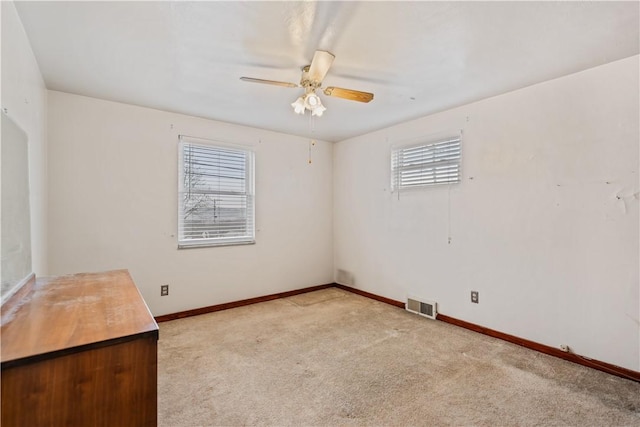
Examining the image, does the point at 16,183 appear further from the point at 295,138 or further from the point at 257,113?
the point at 295,138

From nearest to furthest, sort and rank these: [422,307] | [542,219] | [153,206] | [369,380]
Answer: [369,380], [542,219], [153,206], [422,307]

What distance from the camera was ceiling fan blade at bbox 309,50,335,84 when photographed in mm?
1989

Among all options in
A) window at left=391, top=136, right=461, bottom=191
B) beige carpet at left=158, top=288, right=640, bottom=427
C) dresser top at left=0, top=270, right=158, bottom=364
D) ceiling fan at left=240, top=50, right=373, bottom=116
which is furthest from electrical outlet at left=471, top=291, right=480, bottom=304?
dresser top at left=0, top=270, right=158, bottom=364

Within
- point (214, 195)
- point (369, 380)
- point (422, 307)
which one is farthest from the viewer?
point (214, 195)

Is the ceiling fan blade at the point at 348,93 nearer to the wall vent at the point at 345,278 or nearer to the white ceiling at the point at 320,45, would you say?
the white ceiling at the point at 320,45

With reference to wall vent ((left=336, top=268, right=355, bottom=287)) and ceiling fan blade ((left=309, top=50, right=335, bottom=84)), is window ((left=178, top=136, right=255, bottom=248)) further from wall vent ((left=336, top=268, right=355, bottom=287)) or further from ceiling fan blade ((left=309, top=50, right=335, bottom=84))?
ceiling fan blade ((left=309, top=50, right=335, bottom=84))

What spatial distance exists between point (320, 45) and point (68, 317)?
78.3 inches

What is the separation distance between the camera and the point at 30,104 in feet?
7.09

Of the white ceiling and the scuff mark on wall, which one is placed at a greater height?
the white ceiling

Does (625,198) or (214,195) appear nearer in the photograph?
(625,198)

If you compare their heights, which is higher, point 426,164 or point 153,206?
point 426,164

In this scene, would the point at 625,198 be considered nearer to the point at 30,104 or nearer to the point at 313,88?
the point at 313,88

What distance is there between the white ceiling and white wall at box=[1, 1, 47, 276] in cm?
11

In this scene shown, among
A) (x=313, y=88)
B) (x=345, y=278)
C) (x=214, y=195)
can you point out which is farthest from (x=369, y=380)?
(x=214, y=195)
